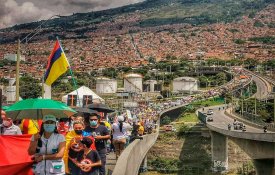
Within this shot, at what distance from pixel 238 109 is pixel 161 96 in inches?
1139

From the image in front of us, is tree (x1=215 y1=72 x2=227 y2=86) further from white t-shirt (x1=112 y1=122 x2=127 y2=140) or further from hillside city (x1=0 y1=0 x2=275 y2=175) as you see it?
white t-shirt (x1=112 y1=122 x2=127 y2=140)

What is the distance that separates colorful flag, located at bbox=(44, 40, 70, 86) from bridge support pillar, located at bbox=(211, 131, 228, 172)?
29990 mm

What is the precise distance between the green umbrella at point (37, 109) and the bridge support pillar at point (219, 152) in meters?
35.0

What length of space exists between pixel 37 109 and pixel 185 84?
90.4 metres

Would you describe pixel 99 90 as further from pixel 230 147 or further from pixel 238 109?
pixel 230 147

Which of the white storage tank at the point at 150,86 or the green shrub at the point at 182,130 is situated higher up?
the white storage tank at the point at 150,86

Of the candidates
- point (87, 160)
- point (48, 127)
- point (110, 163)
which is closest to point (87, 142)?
point (87, 160)

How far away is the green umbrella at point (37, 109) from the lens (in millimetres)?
8227

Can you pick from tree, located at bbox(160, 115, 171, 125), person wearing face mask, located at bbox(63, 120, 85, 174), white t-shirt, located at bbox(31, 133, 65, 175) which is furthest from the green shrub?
white t-shirt, located at bbox(31, 133, 65, 175)

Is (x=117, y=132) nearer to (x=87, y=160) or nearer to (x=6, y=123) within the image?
(x=6, y=123)

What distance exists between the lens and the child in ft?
24.1

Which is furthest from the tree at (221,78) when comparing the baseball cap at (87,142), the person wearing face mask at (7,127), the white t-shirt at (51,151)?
the white t-shirt at (51,151)

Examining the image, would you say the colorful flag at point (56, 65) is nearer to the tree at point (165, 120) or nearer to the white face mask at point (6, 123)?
the white face mask at point (6, 123)

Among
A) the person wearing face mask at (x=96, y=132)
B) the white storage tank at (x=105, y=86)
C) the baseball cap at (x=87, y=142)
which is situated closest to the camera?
the baseball cap at (x=87, y=142)
